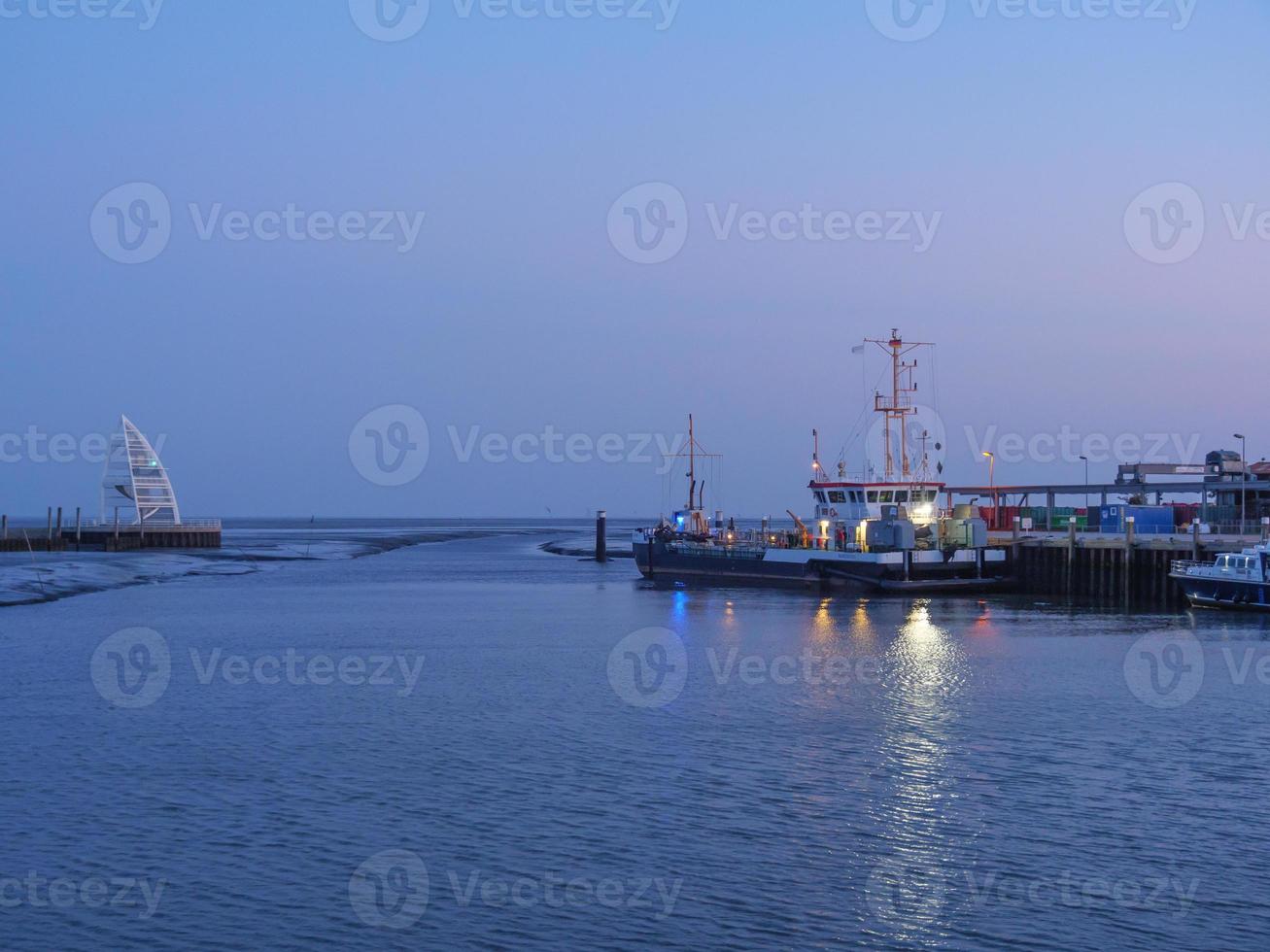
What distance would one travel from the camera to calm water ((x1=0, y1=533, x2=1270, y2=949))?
15719 mm

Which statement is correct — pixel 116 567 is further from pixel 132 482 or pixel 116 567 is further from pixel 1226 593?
pixel 1226 593

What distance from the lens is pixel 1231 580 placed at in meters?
51.0

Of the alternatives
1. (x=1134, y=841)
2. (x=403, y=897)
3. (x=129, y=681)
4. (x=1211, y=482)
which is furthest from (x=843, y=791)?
(x=1211, y=482)

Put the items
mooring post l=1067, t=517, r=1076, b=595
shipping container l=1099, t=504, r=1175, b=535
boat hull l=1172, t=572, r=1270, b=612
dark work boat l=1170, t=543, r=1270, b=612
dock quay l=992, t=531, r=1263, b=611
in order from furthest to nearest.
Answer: shipping container l=1099, t=504, r=1175, b=535
mooring post l=1067, t=517, r=1076, b=595
dock quay l=992, t=531, r=1263, b=611
boat hull l=1172, t=572, r=1270, b=612
dark work boat l=1170, t=543, r=1270, b=612

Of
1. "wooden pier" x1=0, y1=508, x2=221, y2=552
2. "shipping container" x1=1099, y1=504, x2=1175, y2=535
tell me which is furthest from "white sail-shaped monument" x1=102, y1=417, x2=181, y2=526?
"shipping container" x1=1099, y1=504, x2=1175, y2=535

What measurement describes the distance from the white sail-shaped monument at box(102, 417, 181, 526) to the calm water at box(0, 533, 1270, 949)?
236 feet

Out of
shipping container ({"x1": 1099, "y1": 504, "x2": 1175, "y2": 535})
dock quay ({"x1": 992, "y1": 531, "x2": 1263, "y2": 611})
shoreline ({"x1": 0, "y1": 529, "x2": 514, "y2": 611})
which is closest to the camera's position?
dock quay ({"x1": 992, "y1": 531, "x2": 1263, "y2": 611})

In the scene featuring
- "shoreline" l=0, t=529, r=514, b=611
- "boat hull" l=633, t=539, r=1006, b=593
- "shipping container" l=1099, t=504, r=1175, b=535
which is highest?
"shipping container" l=1099, t=504, r=1175, b=535

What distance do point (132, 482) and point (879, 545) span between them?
75267mm

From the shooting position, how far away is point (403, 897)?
54.2 feet

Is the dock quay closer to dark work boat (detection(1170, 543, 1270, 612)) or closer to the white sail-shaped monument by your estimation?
dark work boat (detection(1170, 543, 1270, 612))

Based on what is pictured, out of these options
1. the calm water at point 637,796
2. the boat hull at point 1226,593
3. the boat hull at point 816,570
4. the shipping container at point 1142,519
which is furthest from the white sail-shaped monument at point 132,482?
the boat hull at point 1226,593

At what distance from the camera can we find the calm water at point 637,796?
15.7 m

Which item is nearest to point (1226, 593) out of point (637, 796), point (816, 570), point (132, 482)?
point (816, 570)
